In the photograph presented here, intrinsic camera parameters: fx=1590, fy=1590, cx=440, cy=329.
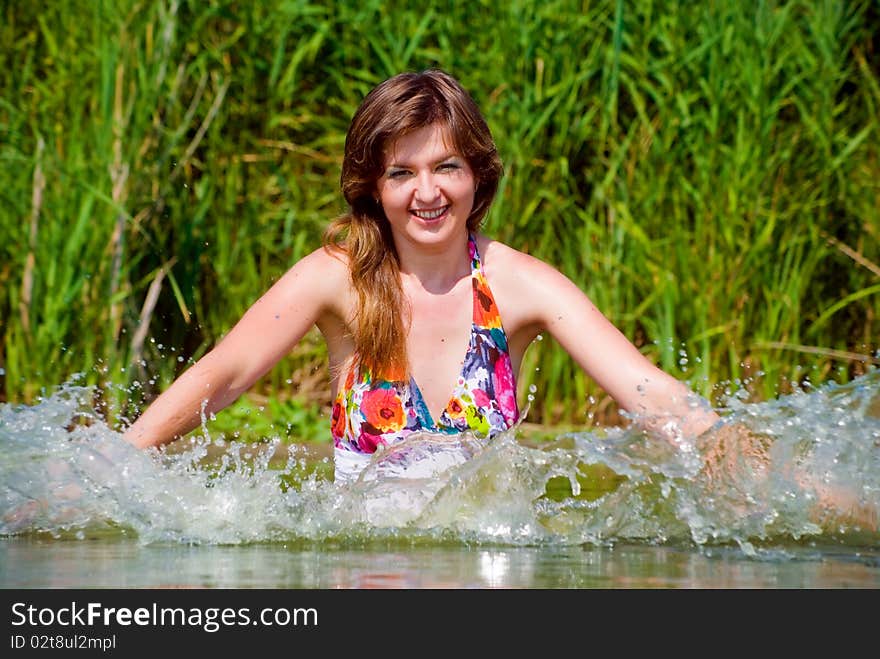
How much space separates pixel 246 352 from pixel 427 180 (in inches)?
23.6

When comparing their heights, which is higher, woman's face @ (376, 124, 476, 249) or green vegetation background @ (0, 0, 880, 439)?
green vegetation background @ (0, 0, 880, 439)

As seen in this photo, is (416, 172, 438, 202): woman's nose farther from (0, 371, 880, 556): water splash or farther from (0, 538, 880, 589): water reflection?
(0, 538, 880, 589): water reflection

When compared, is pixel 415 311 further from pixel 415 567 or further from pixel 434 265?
pixel 415 567

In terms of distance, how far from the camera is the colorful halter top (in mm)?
3871

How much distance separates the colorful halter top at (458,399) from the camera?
3.87 meters

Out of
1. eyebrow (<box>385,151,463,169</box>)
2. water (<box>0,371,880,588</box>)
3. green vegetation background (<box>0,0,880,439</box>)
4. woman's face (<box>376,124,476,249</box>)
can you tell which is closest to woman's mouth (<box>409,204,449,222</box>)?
woman's face (<box>376,124,476,249</box>)

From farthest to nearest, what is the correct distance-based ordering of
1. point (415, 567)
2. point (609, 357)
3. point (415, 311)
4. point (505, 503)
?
1. point (415, 311)
2. point (609, 357)
3. point (505, 503)
4. point (415, 567)

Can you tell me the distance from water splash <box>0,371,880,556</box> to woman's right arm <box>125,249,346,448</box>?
9 cm

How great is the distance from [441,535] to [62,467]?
907 mm

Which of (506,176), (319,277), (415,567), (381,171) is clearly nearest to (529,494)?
(415,567)

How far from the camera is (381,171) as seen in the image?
3.85 m
